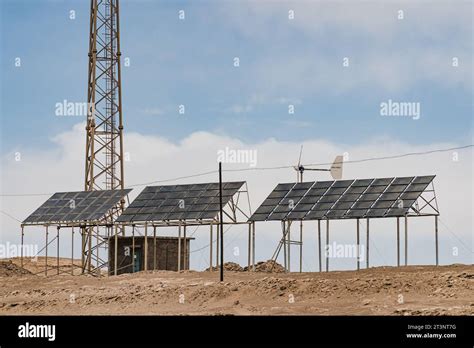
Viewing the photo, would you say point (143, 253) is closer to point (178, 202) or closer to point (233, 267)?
point (178, 202)

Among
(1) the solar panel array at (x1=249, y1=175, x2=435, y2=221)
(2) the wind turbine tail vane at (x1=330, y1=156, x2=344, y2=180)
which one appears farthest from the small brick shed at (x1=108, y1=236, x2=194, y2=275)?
(2) the wind turbine tail vane at (x1=330, y1=156, x2=344, y2=180)

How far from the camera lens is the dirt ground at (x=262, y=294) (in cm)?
3594

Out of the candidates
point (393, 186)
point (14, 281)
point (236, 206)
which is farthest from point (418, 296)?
point (14, 281)

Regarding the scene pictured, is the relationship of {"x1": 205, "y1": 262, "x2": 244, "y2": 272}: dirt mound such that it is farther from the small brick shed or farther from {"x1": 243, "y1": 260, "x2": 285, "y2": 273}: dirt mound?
the small brick shed

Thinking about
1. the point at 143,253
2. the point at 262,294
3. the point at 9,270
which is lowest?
the point at 262,294

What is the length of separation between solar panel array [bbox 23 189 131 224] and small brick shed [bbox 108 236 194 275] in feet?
7.18

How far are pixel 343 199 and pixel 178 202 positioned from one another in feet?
29.8

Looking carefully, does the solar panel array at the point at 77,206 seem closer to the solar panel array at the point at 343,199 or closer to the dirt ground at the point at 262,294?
the dirt ground at the point at 262,294

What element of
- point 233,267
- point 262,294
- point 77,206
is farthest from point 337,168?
point 77,206

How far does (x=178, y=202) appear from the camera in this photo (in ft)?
170

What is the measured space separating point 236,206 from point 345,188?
5355 mm

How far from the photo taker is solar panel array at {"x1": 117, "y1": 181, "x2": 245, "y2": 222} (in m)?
49.5

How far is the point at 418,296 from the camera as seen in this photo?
3666 centimetres
